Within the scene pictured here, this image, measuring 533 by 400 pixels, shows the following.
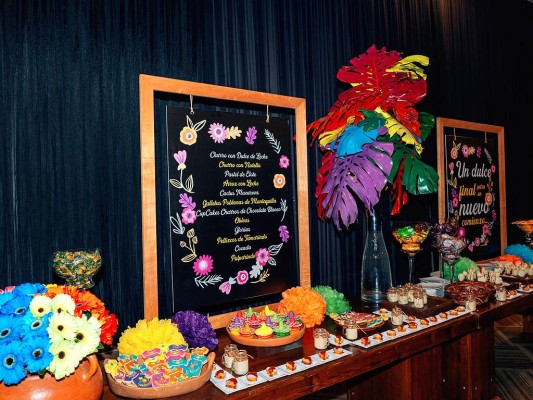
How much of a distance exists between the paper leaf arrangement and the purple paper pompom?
848mm

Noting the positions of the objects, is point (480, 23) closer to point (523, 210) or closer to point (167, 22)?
point (523, 210)

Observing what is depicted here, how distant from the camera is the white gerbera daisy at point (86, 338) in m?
1.06

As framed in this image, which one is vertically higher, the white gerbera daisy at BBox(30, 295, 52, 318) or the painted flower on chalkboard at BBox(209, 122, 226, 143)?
the painted flower on chalkboard at BBox(209, 122, 226, 143)

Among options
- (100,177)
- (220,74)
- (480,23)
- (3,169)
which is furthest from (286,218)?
(480,23)

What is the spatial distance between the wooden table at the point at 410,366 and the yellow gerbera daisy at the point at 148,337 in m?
0.13

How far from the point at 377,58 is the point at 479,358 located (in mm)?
1596

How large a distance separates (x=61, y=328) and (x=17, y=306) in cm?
12

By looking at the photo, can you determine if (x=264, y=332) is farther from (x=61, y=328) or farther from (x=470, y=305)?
(x=470, y=305)

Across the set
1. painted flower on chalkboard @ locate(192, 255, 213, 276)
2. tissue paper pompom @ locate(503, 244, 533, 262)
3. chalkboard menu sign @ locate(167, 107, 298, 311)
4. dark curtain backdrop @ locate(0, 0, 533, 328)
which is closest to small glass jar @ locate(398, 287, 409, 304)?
dark curtain backdrop @ locate(0, 0, 533, 328)

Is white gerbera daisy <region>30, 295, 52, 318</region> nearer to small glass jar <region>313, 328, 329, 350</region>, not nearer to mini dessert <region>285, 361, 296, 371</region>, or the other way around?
mini dessert <region>285, 361, 296, 371</region>

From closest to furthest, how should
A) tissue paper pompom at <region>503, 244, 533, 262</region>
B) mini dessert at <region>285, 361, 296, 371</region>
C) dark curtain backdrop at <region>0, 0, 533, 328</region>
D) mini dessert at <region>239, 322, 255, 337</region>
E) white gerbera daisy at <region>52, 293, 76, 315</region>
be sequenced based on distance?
white gerbera daisy at <region>52, 293, 76, 315</region> → mini dessert at <region>285, 361, 296, 371</region> → dark curtain backdrop at <region>0, 0, 533, 328</region> → mini dessert at <region>239, 322, 255, 337</region> → tissue paper pompom at <region>503, 244, 533, 262</region>

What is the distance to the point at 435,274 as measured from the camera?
2752 mm

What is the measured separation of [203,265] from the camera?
1.84 meters

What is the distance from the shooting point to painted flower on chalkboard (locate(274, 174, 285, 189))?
2050 mm
